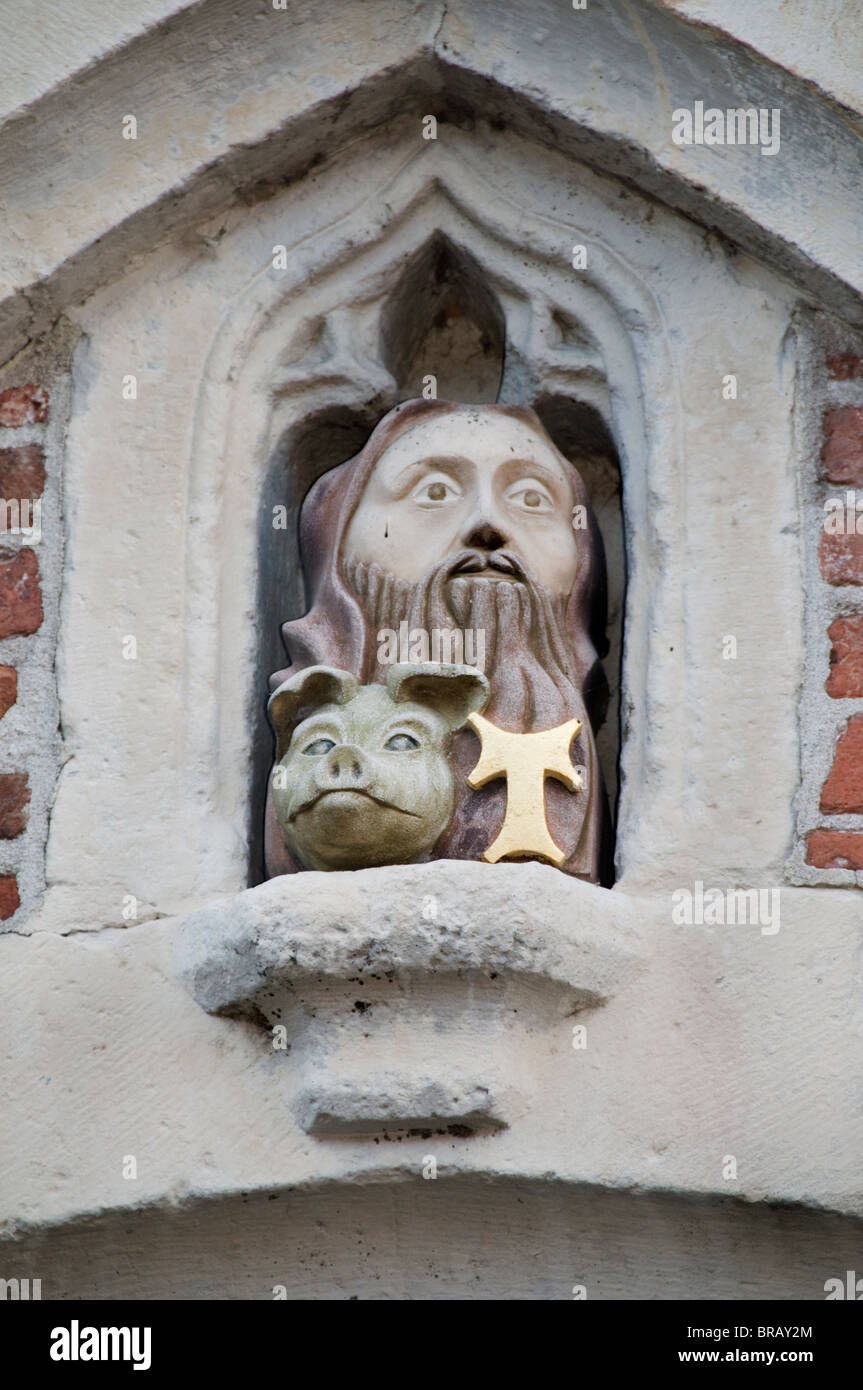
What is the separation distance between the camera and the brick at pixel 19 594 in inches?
107

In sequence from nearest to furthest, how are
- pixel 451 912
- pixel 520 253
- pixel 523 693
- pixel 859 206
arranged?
pixel 451 912
pixel 523 693
pixel 859 206
pixel 520 253

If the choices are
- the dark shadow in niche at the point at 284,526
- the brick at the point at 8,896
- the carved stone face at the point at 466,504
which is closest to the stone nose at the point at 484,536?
the carved stone face at the point at 466,504

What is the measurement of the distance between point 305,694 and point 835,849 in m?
0.66

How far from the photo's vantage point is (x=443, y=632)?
2.65m

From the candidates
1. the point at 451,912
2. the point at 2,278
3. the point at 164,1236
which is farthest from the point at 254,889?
the point at 2,278

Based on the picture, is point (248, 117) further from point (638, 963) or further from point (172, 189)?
point (638, 963)

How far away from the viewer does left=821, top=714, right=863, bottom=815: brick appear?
253 centimetres

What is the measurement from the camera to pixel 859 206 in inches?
110

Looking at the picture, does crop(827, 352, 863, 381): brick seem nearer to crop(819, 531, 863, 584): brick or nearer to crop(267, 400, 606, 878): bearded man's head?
crop(819, 531, 863, 584): brick

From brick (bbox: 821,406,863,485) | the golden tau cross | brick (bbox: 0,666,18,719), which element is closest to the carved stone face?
the golden tau cross

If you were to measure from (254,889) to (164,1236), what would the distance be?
42 cm

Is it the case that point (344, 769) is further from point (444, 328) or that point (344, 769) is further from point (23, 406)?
point (444, 328)

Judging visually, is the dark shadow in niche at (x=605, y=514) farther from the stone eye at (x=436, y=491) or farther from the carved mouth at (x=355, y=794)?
the carved mouth at (x=355, y=794)

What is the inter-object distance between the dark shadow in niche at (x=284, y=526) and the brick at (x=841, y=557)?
65cm
